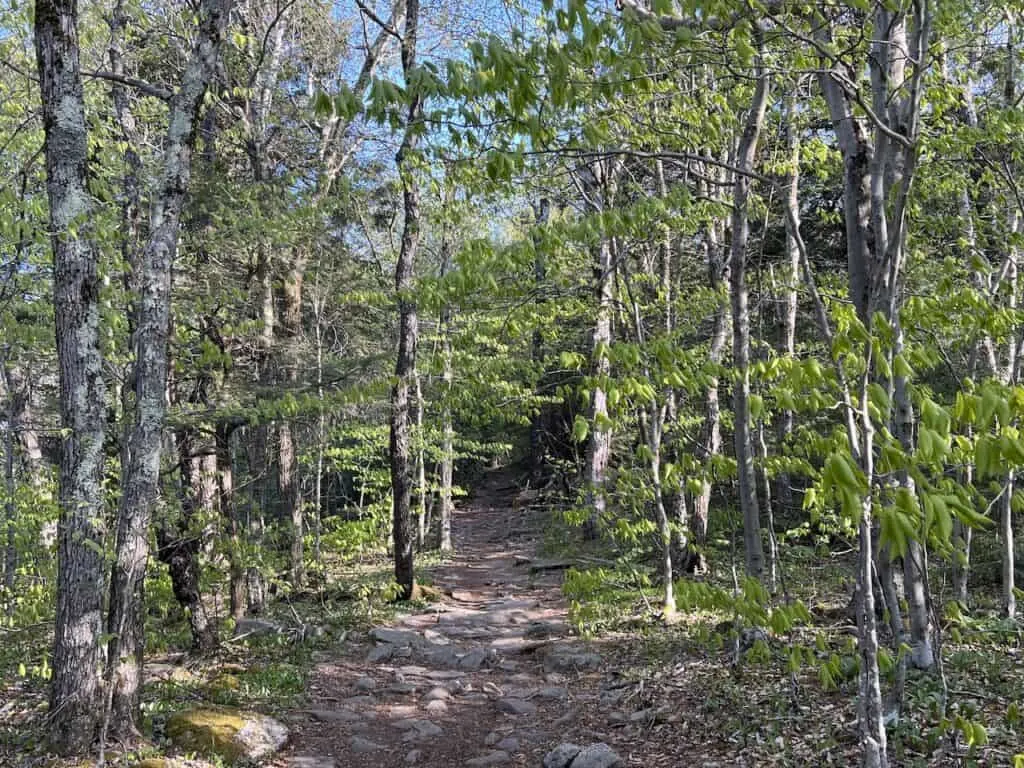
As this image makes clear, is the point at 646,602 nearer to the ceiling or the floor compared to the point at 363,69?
nearer to the floor

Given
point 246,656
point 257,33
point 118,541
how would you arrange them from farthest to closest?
point 257,33
point 246,656
point 118,541

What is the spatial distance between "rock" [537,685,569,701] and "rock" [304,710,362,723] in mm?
1851

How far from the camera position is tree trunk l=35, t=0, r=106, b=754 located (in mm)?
4887

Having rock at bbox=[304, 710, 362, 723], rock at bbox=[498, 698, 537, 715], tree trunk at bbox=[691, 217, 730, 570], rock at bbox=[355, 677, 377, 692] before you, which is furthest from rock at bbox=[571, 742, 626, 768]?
tree trunk at bbox=[691, 217, 730, 570]

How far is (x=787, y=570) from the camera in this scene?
37.0 feet

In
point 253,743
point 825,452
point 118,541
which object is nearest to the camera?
point 825,452

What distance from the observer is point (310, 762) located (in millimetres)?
5684

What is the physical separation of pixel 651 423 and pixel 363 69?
7.03 m

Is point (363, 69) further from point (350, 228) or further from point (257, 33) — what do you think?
point (350, 228)

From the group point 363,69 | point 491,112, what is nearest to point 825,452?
point 491,112

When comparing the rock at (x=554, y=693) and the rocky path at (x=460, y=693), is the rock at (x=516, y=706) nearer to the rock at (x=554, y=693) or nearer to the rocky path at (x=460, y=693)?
the rocky path at (x=460, y=693)

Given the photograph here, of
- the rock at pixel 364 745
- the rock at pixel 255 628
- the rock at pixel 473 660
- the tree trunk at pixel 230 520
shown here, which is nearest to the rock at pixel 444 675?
the rock at pixel 473 660

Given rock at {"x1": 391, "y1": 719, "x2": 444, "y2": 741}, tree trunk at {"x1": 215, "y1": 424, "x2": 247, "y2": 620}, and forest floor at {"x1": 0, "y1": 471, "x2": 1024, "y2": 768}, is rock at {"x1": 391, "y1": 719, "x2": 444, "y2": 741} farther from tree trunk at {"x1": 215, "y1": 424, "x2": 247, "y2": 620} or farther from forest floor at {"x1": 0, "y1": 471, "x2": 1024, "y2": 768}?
tree trunk at {"x1": 215, "y1": 424, "x2": 247, "y2": 620}

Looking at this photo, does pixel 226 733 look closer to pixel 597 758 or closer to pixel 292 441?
pixel 597 758
